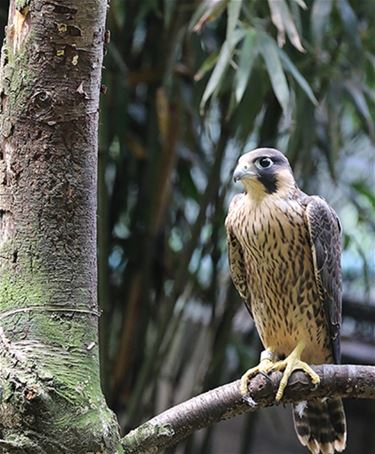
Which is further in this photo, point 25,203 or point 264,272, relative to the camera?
point 264,272

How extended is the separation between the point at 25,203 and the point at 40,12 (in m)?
0.20

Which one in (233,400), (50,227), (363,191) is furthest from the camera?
(363,191)

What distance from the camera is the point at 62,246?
0.88 meters

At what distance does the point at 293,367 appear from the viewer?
127 centimetres

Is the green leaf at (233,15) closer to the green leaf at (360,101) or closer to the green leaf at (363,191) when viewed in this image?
the green leaf at (360,101)

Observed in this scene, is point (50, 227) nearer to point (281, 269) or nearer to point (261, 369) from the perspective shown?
point (261, 369)

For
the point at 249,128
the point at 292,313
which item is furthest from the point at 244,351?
the point at 292,313

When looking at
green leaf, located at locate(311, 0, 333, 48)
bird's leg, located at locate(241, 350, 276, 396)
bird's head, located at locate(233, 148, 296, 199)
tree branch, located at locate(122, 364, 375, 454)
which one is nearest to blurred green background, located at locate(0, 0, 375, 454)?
green leaf, located at locate(311, 0, 333, 48)

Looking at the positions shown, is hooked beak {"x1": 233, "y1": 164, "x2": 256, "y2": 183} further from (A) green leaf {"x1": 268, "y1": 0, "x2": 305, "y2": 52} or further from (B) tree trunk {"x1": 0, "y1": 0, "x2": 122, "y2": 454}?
(B) tree trunk {"x1": 0, "y1": 0, "x2": 122, "y2": 454}

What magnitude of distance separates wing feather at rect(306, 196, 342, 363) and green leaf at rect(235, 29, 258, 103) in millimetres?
249

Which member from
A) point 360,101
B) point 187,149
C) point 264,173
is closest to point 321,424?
point 264,173

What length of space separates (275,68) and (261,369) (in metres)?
0.56

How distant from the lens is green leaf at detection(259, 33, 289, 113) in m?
1.50

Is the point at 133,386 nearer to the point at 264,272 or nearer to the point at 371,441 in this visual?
the point at 264,272
